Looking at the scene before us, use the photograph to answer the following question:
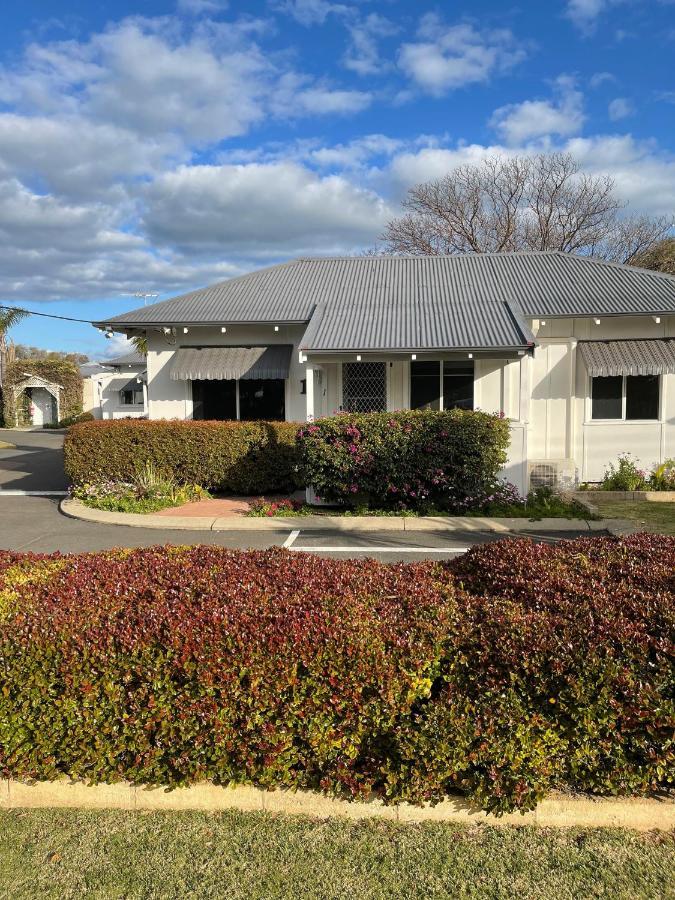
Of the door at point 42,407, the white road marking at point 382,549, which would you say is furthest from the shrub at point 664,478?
the door at point 42,407

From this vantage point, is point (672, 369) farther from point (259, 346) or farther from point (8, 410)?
point (8, 410)

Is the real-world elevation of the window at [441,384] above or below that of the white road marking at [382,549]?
above

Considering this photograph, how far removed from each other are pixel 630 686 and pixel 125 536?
8070 mm

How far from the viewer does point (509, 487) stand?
11.5 metres

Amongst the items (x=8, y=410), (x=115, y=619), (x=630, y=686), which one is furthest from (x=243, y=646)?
(x=8, y=410)

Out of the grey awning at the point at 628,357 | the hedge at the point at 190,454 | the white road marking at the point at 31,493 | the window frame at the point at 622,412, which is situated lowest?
the white road marking at the point at 31,493

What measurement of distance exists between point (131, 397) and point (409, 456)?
100ft

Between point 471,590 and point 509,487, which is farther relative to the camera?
point 509,487

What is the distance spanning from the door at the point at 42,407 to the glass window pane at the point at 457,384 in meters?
35.2

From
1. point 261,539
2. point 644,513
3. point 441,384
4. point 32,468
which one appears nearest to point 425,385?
point 441,384

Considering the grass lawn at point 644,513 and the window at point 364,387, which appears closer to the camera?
the grass lawn at point 644,513

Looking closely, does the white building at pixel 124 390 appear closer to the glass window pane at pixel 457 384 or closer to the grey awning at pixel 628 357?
the glass window pane at pixel 457 384

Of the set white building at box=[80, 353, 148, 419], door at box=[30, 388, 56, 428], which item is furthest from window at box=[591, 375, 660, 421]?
door at box=[30, 388, 56, 428]

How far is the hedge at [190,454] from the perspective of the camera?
12539 millimetres
